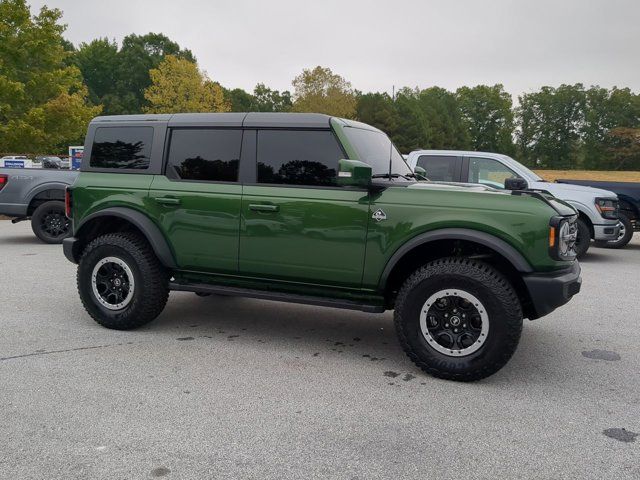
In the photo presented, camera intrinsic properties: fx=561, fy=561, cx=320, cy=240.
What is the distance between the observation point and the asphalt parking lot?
2869 mm

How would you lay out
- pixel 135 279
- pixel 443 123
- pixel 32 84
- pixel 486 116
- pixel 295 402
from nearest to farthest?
pixel 295 402, pixel 135 279, pixel 32 84, pixel 443 123, pixel 486 116

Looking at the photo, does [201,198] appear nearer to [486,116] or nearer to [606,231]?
[606,231]

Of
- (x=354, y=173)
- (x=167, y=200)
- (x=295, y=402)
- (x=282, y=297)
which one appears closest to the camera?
(x=295, y=402)

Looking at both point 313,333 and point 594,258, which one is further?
point 594,258

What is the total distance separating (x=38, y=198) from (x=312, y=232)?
8.15 m

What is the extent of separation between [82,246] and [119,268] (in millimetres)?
605

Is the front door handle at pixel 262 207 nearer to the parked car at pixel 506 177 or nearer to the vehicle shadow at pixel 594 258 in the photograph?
the parked car at pixel 506 177

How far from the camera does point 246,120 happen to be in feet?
15.7

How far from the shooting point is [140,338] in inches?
194

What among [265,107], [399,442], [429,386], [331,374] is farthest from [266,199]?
[265,107]

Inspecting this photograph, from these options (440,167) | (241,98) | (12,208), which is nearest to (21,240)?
(12,208)

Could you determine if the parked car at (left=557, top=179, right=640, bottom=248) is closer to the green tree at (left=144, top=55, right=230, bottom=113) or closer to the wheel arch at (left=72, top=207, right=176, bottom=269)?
the wheel arch at (left=72, top=207, right=176, bottom=269)

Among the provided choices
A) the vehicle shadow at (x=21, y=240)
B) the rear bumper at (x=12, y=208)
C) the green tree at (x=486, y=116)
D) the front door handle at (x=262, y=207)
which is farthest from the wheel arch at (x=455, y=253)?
the green tree at (x=486, y=116)

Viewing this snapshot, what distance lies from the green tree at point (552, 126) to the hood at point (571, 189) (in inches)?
2933
